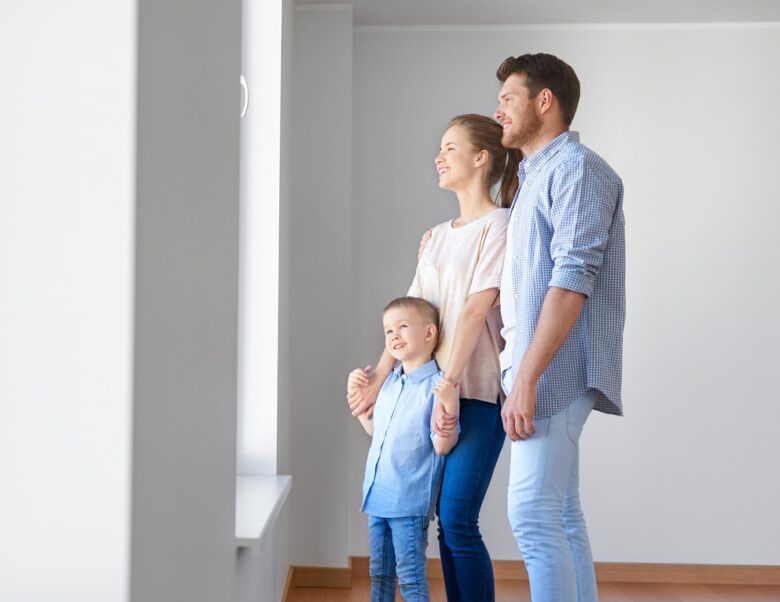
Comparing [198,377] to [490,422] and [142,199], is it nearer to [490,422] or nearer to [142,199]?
[142,199]

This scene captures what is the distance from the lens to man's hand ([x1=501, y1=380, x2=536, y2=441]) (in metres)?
1.42

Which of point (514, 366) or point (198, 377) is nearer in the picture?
point (198, 377)

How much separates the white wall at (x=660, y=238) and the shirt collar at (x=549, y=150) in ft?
4.52

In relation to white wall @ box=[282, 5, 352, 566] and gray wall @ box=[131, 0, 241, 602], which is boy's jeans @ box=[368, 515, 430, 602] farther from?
white wall @ box=[282, 5, 352, 566]

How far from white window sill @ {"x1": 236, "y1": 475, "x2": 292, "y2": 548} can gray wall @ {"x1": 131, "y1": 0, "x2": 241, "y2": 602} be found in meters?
0.12

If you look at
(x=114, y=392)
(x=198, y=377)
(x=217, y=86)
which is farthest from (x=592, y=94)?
(x=114, y=392)

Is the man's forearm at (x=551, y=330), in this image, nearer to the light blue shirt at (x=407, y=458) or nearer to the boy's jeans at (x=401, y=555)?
the light blue shirt at (x=407, y=458)

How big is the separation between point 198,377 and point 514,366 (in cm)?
80

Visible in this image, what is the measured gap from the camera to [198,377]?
2.89ft

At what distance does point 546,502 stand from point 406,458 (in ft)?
1.64

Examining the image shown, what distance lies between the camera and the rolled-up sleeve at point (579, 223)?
1426 millimetres

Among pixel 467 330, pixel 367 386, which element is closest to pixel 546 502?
pixel 467 330

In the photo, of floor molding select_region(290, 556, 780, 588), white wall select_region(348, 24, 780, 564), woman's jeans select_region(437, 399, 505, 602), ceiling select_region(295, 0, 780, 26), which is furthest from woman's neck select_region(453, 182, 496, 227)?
floor molding select_region(290, 556, 780, 588)

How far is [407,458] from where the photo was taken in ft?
6.03
